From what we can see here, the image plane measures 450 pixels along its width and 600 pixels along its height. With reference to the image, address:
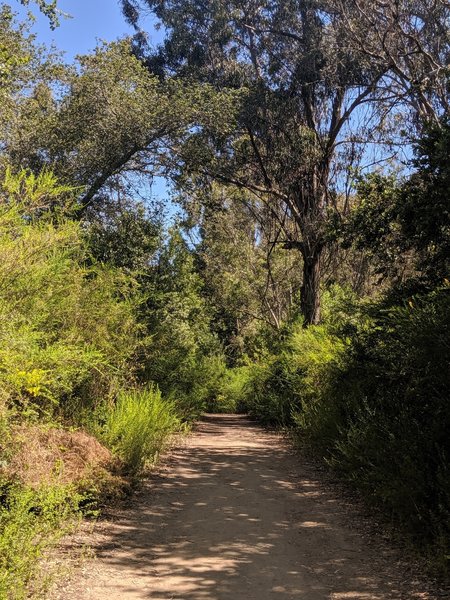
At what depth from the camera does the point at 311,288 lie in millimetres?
17859

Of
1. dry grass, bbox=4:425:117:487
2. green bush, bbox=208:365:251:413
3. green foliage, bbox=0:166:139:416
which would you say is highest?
green foliage, bbox=0:166:139:416

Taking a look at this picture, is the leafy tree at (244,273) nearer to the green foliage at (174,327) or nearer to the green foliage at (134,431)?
the green foliage at (174,327)

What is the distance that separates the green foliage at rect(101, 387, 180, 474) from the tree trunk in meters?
9.23

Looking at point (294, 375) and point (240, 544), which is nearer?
Answer: point (240, 544)

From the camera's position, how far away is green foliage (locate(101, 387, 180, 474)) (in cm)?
798

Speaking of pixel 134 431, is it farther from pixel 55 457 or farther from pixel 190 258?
pixel 190 258

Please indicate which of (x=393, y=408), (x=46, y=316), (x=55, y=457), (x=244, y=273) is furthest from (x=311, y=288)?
(x=244, y=273)

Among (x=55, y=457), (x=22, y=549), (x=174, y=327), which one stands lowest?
(x=22, y=549)

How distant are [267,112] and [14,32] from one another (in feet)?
23.9

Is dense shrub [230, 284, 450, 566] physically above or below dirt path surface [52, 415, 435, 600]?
above

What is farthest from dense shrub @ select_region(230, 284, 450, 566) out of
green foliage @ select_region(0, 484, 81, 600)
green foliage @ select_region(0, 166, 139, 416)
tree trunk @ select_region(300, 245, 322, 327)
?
tree trunk @ select_region(300, 245, 322, 327)

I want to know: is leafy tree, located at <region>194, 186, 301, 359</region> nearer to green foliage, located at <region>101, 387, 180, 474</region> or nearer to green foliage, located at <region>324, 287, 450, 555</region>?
green foliage, located at <region>101, 387, 180, 474</region>

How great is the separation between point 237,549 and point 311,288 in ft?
43.6

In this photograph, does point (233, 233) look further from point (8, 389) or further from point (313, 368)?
point (8, 389)
